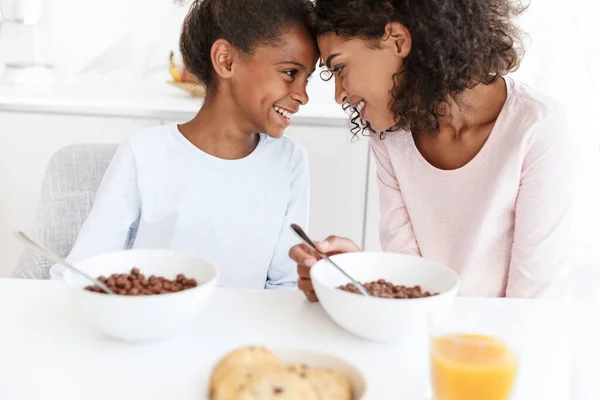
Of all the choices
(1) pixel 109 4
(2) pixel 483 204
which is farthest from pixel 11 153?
(2) pixel 483 204

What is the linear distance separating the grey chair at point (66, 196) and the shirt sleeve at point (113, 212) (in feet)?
0.53

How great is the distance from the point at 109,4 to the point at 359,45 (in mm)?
1765

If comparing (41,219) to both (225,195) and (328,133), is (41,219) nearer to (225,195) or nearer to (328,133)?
(225,195)

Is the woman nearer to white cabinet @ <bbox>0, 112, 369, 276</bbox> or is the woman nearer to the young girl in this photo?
the young girl

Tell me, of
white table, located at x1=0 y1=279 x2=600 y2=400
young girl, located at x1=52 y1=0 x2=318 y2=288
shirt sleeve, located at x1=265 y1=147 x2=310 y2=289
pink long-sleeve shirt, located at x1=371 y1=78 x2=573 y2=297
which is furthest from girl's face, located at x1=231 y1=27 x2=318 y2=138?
white table, located at x1=0 y1=279 x2=600 y2=400

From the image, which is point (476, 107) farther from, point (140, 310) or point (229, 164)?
point (140, 310)

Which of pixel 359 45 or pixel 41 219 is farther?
pixel 41 219

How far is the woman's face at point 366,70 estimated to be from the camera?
1.32m

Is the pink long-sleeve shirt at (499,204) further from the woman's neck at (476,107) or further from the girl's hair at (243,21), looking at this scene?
the girl's hair at (243,21)

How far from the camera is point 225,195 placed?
154cm

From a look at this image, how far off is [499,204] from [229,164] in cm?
60

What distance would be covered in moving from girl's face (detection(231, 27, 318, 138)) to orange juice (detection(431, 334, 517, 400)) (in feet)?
2.78

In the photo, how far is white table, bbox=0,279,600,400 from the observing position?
0.75 metres

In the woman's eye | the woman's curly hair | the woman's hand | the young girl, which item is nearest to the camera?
the woman's hand
